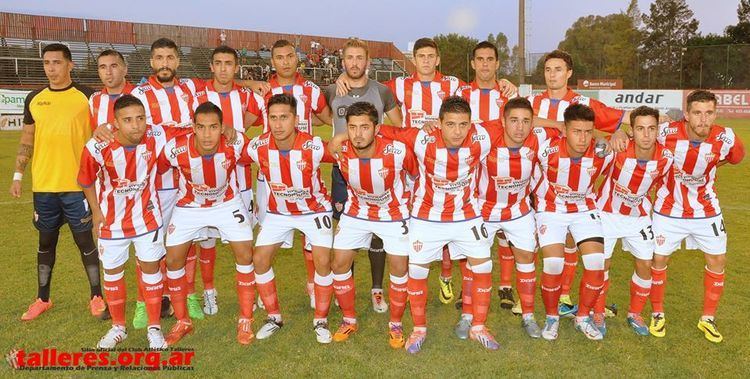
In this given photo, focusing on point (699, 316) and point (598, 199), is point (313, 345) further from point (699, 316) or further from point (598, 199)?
point (699, 316)

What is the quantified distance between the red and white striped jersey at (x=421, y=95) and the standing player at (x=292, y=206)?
1.15 m

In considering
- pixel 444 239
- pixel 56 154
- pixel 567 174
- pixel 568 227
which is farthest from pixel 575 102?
pixel 56 154

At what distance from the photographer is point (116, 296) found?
4.20 metres

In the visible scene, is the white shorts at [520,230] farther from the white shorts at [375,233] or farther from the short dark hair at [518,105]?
the short dark hair at [518,105]

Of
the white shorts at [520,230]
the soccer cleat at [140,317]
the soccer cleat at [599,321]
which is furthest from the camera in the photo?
the soccer cleat at [140,317]

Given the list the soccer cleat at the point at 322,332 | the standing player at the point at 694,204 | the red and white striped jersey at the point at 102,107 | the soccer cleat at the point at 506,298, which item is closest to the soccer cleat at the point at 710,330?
the standing player at the point at 694,204

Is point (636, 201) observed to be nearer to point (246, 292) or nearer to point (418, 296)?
point (418, 296)

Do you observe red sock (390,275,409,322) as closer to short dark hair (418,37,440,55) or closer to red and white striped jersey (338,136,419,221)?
red and white striped jersey (338,136,419,221)

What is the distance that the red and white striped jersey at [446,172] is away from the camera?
412 cm

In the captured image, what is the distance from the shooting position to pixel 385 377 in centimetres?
371

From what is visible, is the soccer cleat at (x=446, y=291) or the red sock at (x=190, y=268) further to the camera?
the soccer cleat at (x=446, y=291)

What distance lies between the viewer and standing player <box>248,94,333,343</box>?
4.29 meters

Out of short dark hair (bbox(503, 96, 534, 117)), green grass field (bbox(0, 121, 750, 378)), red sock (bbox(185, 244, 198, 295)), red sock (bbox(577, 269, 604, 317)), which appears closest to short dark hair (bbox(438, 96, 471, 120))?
short dark hair (bbox(503, 96, 534, 117))

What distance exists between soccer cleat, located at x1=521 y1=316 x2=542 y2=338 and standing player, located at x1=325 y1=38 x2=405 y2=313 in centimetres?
121
